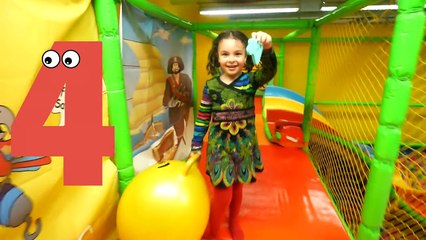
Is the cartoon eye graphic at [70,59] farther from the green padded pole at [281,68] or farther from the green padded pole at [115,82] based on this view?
the green padded pole at [281,68]

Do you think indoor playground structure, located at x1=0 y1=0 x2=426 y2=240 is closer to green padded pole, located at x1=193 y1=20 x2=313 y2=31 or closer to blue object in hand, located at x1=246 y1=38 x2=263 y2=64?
green padded pole, located at x1=193 y1=20 x2=313 y2=31

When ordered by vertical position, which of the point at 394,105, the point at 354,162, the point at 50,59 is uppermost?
the point at 50,59

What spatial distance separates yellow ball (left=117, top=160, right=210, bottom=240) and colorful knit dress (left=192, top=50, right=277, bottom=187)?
16cm

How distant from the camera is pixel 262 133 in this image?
238 cm

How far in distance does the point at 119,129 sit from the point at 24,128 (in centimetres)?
32

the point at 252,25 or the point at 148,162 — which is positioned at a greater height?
the point at 252,25

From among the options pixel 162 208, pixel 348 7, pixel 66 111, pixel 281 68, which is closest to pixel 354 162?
pixel 348 7

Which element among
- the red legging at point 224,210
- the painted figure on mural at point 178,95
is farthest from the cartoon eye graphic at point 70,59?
the painted figure on mural at point 178,95

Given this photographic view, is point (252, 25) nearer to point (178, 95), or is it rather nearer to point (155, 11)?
point (178, 95)

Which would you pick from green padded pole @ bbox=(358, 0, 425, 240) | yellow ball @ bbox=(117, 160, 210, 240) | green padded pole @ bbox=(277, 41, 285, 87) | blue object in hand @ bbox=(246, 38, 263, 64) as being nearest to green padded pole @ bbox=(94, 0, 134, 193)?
yellow ball @ bbox=(117, 160, 210, 240)

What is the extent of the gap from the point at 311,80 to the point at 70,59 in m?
1.61

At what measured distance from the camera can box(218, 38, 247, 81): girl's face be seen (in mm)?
926

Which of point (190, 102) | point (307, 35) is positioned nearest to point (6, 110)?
point (190, 102)

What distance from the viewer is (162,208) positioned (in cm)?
76
